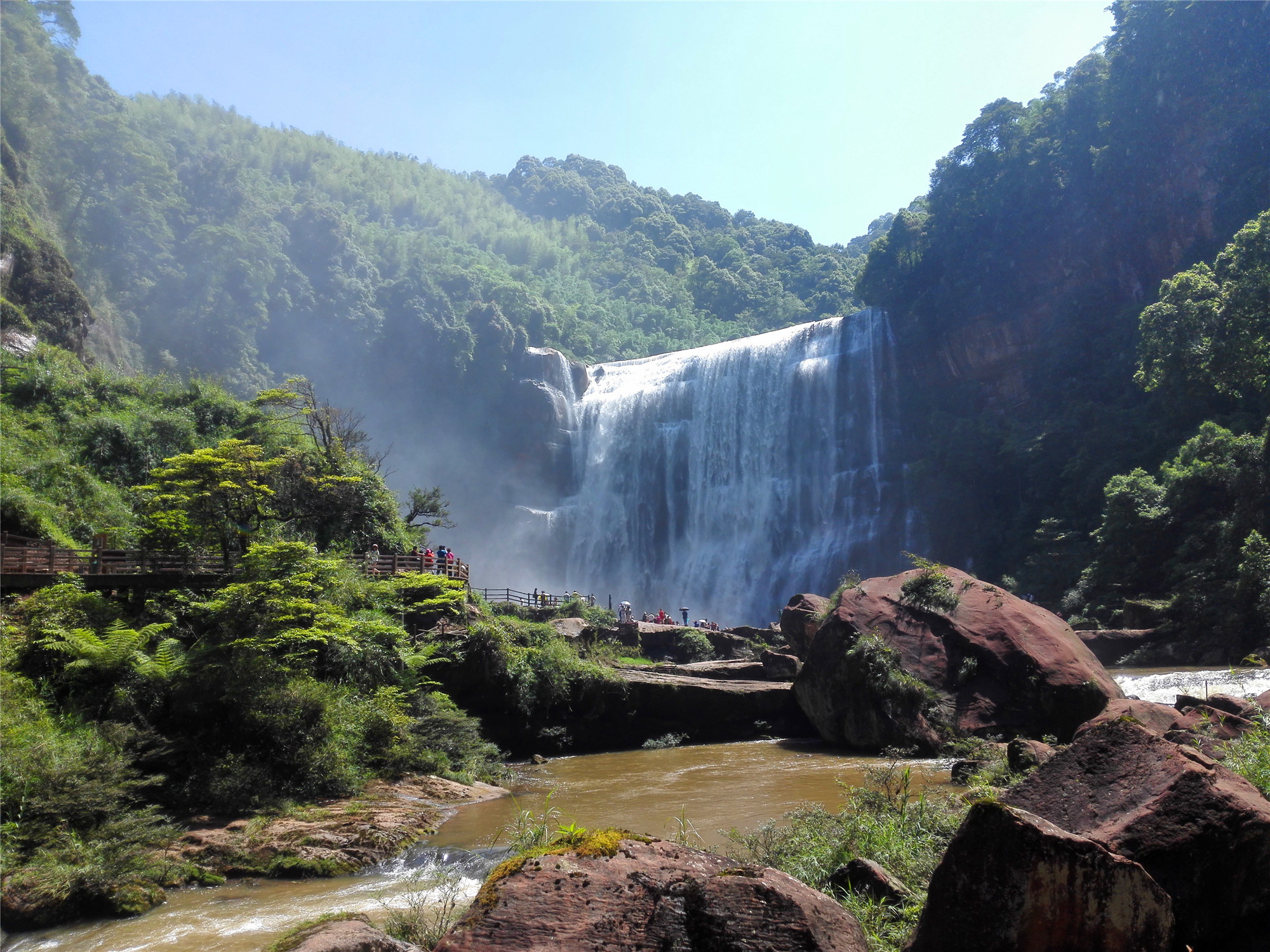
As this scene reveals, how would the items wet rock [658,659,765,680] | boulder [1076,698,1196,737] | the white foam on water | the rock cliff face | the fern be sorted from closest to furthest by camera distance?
boulder [1076,698,1196,737] < the fern < the white foam on water < wet rock [658,659,765,680] < the rock cliff face

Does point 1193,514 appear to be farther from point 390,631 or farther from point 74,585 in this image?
point 74,585

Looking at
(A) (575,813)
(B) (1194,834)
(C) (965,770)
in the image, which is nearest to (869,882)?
(B) (1194,834)

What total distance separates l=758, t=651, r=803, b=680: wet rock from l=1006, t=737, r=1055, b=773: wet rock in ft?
40.7

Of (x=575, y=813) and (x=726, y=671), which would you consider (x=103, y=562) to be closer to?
(x=575, y=813)

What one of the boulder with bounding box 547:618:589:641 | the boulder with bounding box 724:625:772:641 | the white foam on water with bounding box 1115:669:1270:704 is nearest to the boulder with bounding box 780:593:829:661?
the boulder with bounding box 547:618:589:641

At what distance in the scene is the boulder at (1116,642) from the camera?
2289cm

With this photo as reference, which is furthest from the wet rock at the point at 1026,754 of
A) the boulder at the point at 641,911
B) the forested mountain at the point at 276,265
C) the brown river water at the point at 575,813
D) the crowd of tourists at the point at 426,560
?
the forested mountain at the point at 276,265

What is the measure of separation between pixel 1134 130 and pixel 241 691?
44.1 meters

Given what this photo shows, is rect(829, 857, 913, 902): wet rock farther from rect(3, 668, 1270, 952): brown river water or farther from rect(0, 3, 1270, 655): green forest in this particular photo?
rect(0, 3, 1270, 655): green forest

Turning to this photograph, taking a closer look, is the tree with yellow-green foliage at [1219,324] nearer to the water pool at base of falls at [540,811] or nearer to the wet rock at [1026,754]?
the water pool at base of falls at [540,811]

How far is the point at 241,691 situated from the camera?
11688 millimetres

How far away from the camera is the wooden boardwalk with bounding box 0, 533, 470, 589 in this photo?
1485 cm

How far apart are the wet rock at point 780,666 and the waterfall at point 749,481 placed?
60.0 ft

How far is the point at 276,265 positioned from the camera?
56.3m
